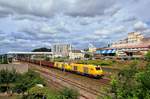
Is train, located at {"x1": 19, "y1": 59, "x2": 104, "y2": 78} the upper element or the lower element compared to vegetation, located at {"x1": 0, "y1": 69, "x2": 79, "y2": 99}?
upper

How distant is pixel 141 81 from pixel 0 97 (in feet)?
129

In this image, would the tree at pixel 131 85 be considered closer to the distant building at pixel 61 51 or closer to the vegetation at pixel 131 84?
the vegetation at pixel 131 84

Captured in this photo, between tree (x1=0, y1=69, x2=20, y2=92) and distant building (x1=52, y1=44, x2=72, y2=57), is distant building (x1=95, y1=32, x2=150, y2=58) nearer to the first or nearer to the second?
distant building (x1=52, y1=44, x2=72, y2=57)

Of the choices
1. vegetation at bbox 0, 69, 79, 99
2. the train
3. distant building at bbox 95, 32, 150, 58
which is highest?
distant building at bbox 95, 32, 150, 58

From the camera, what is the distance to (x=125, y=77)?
19.0 metres

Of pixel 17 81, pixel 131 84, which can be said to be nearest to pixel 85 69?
pixel 17 81

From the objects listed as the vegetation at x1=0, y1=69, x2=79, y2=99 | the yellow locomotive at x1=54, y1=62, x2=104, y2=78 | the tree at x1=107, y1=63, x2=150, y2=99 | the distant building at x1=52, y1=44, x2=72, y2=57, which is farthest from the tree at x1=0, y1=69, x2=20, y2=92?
the distant building at x1=52, y1=44, x2=72, y2=57

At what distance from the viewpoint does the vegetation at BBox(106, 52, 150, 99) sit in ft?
50.2

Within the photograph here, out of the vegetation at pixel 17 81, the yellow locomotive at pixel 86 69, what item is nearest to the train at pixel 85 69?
the yellow locomotive at pixel 86 69

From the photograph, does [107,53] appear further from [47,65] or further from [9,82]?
[9,82]

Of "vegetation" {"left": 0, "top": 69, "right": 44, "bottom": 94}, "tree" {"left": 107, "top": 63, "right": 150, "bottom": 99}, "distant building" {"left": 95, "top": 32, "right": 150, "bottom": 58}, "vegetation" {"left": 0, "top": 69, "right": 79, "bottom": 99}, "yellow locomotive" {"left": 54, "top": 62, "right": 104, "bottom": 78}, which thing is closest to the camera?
"tree" {"left": 107, "top": 63, "right": 150, "bottom": 99}

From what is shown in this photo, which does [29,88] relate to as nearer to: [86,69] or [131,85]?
[86,69]

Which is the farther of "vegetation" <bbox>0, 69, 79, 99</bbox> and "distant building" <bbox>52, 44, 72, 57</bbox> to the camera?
"distant building" <bbox>52, 44, 72, 57</bbox>

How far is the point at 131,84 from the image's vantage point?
17.9 meters
